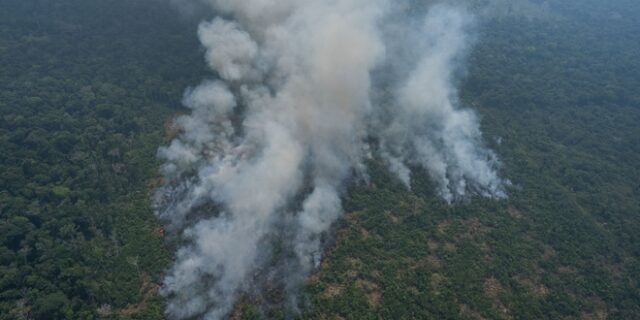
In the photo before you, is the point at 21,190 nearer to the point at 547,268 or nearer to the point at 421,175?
the point at 421,175

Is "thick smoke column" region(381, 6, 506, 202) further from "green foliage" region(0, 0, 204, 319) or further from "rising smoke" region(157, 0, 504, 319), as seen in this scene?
"green foliage" region(0, 0, 204, 319)

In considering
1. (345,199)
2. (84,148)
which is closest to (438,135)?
(345,199)

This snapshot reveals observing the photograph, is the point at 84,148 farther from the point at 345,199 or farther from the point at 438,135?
the point at 438,135

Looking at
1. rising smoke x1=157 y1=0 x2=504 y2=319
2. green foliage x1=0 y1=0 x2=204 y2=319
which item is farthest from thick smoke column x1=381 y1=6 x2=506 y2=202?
green foliage x1=0 y1=0 x2=204 y2=319

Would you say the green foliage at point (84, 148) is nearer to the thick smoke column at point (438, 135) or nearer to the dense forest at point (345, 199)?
the dense forest at point (345, 199)

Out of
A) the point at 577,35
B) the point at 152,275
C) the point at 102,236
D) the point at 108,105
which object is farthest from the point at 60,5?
the point at 577,35
